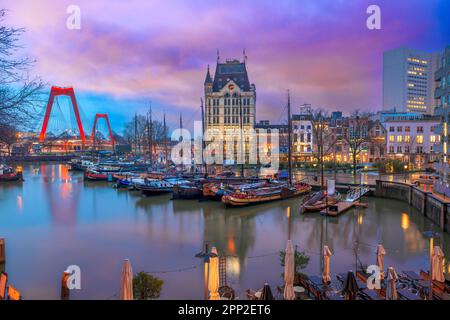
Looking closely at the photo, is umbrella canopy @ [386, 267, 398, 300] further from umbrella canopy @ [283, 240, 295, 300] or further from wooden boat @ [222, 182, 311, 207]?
wooden boat @ [222, 182, 311, 207]

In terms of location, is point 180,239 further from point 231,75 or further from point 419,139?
point 231,75

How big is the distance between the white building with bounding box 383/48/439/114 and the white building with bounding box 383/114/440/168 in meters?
70.1

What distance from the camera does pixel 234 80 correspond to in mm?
93000

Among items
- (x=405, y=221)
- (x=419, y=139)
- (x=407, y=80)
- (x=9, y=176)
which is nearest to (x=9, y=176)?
(x=9, y=176)

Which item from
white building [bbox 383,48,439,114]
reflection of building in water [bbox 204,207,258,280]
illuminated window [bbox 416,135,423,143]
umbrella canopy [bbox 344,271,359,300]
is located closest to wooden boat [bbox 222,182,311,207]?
reflection of building in water [bbox 204,207,258,280]

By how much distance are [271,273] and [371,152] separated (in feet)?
192

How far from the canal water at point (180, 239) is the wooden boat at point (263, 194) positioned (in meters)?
0.89

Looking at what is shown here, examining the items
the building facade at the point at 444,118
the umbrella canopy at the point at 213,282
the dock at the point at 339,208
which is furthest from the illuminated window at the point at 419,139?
the umbrella canopy at the point at 213,282

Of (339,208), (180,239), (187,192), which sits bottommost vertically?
(180,239)

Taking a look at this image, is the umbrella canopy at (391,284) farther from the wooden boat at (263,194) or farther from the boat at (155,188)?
the boat at (155,188)

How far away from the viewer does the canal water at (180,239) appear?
14656 mm

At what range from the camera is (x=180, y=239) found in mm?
21297

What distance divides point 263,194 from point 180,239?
14031 mm
